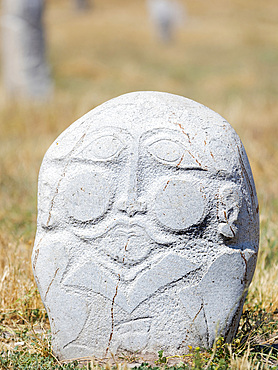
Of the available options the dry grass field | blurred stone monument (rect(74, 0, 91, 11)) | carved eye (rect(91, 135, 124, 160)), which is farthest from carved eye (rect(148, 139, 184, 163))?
blurred stone monument (rect(74, 0, 91, 11))

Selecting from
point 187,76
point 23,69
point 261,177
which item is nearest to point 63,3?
point 187,76

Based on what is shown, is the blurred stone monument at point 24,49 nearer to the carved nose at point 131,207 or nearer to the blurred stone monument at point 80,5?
the carved nose at point 131,207

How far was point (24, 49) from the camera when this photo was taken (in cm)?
939

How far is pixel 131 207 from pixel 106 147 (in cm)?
27

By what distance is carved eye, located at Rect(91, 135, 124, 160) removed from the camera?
2156 mm

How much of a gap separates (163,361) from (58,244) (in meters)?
0.65

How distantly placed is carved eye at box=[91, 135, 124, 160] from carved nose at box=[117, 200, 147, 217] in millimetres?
202

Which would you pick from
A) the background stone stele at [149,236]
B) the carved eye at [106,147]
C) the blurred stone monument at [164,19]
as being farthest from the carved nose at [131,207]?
the blurred stone monument at [164,19]

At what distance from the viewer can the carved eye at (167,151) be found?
2131 mm

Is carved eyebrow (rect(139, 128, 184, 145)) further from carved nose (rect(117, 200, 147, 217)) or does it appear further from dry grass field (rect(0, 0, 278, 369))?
dry grass field (rect(0, 0, 278, 369))

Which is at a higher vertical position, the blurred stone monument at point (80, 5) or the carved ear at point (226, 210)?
the blurred stone monument at point (80, 5)

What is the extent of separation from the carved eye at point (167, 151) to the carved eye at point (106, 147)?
14 cm

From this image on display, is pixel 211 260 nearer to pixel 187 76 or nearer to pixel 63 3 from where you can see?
pixel 187 76

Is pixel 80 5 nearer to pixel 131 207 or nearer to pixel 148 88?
pixel 148 88
